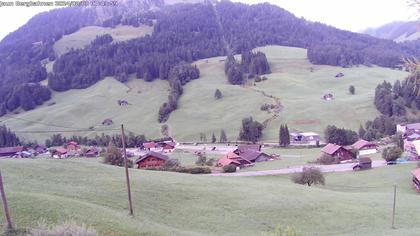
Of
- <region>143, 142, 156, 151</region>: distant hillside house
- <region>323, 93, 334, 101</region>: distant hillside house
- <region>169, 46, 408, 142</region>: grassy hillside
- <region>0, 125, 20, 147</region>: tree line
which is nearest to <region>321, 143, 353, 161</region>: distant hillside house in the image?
<region>169, 46, 408, 142</region>: grassy hillside

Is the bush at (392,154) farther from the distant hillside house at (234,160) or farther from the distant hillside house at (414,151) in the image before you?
the distant hillside house at (234,160)

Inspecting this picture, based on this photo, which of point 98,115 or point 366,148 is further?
point 98,115

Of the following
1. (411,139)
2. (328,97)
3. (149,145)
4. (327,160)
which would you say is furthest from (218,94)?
(327,160)

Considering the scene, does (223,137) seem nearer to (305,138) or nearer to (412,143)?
(305,138)

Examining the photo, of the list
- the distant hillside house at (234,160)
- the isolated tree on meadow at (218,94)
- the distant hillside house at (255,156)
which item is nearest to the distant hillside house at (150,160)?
the distant hillside house at (234,160)

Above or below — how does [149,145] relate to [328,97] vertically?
below

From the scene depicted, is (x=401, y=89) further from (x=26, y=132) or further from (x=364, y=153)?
(x=26, y=132)

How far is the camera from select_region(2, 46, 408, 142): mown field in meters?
137

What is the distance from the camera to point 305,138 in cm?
11950

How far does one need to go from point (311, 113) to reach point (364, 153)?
45478mm

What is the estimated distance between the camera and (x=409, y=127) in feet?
374

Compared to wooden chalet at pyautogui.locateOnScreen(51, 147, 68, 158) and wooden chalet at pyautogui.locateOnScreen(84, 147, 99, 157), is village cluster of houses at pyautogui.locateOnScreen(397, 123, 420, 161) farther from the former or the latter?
wooden chalet at pyautogui.locateOnScreen(51, 147, 68, 158)

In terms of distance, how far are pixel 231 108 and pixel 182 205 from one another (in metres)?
121

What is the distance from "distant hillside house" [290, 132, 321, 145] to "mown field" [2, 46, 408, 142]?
625cm
